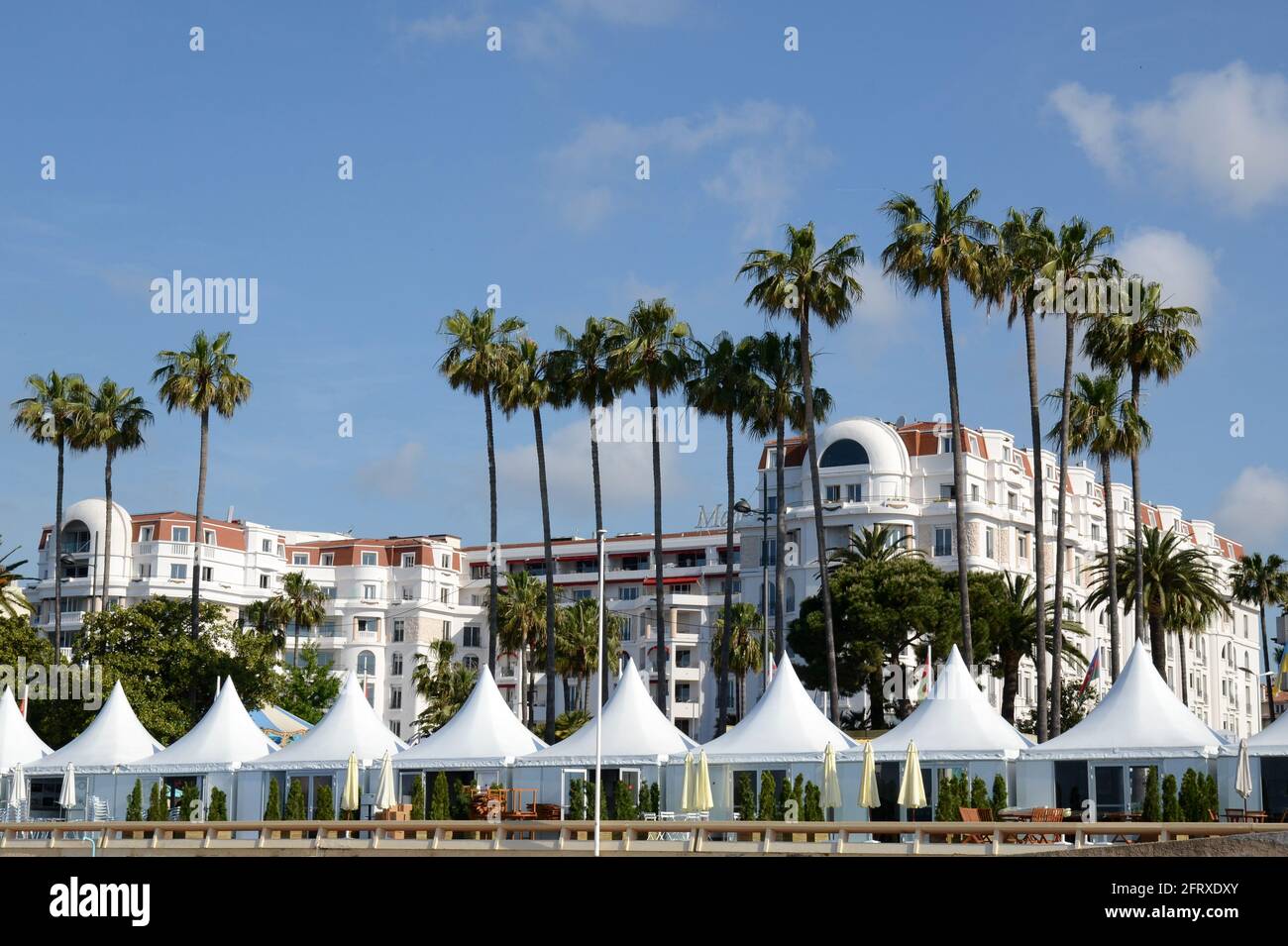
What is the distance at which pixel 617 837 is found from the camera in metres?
38.8

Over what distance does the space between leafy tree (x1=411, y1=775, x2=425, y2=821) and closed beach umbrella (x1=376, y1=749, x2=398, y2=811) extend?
91 cm

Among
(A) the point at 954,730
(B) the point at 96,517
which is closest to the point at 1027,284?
(A) the point at 954,730

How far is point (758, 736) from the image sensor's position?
4262 centimetres

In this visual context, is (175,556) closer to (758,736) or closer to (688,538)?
(688,538)

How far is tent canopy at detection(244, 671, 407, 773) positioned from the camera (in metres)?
46.3

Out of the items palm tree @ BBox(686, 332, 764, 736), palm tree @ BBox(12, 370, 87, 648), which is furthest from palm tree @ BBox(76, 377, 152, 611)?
palm tree @ BBox(686, 332, 764, 736)

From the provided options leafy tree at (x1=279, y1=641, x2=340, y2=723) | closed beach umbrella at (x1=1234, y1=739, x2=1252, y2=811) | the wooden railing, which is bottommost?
the wooden railing

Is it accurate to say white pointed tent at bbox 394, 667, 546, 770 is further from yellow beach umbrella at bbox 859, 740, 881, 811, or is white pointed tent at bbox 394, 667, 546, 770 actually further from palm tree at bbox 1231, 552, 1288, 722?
palm tree at bbox 1231, 552, 1288, 722

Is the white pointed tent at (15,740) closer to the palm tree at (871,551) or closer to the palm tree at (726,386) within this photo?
the palm tree at (726,386)

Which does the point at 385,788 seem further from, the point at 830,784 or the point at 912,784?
the point at 912,784

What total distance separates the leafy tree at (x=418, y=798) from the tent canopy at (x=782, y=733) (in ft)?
25.1

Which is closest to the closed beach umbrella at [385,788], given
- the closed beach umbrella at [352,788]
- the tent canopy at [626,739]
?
the closed beach umbrella at [352,788]

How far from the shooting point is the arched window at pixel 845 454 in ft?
362
